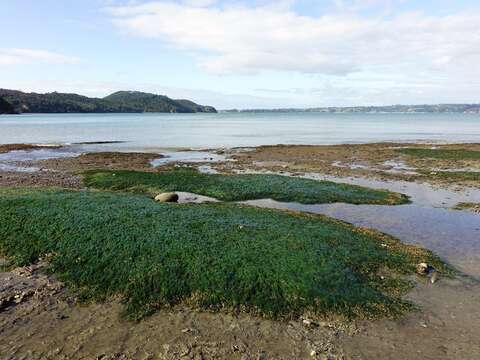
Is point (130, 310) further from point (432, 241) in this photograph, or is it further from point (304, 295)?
point (432, 241)

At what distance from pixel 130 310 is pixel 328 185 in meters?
20.4

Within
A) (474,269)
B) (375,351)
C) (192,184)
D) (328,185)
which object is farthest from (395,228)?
(192,184)

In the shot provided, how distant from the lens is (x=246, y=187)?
2795 centimetres

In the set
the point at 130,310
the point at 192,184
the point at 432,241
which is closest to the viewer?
the point at 130,310

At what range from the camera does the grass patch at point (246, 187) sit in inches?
1004

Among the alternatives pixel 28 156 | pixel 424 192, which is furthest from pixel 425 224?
pixel 28 156

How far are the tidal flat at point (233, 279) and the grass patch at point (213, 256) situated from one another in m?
0.06

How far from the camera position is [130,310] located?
36.5 feet

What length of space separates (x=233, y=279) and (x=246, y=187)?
1543 cm

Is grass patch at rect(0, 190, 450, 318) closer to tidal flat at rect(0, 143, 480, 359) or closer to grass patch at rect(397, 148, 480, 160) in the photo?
tidal flat at rect(0, 143, 480, 359)

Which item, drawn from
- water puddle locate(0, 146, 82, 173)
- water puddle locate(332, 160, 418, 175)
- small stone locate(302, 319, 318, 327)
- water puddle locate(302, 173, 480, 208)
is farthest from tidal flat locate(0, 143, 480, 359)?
water puddle locate(0, 146, 82, 173)

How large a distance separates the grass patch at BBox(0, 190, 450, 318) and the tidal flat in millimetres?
58

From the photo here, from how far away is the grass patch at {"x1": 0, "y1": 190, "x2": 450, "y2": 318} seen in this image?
11.9m

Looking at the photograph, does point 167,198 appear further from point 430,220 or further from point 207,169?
point 207,169
